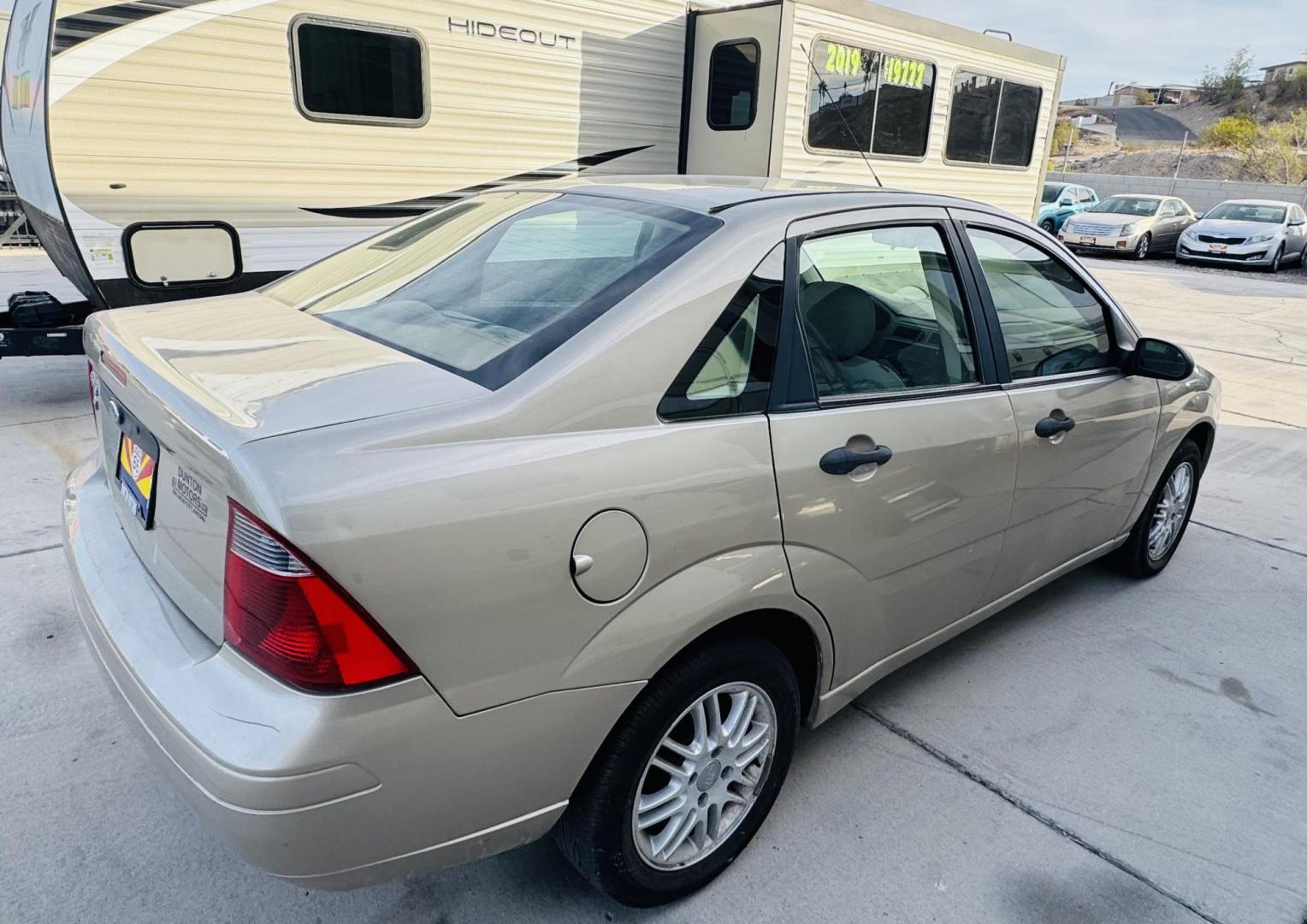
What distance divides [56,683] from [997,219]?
11.0ft

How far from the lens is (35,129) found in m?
5.26

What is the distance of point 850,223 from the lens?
8.05 ft

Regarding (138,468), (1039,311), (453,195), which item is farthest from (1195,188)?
(138,468)

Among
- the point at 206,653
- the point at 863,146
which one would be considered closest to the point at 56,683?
the point at 206,653

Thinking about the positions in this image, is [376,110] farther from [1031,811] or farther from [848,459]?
[1031,811]

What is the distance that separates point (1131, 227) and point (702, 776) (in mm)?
20612

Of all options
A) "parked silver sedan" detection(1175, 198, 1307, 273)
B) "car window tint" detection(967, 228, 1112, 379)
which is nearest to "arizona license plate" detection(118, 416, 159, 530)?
"car window tint" detection(967, 228, 1112, 379)

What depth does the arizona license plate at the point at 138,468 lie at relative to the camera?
1.96 metres

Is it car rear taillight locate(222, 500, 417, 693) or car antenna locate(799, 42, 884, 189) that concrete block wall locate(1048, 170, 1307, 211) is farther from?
car rear taillight locate(222, 500, 417, 693)

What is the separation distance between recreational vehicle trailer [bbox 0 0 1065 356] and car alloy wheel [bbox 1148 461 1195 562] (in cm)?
261

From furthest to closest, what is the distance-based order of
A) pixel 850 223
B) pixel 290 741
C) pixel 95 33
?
pixel 95 33
pixel 850 223
pixel 290 741

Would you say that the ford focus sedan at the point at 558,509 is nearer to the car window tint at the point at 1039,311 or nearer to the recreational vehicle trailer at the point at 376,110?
the car window tint at the point at 1039,311

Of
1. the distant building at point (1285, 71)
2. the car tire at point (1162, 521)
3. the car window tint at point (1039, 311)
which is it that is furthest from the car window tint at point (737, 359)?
the distant building at point (1285, 71)

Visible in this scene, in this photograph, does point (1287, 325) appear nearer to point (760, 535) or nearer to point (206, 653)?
point (760, 535)
